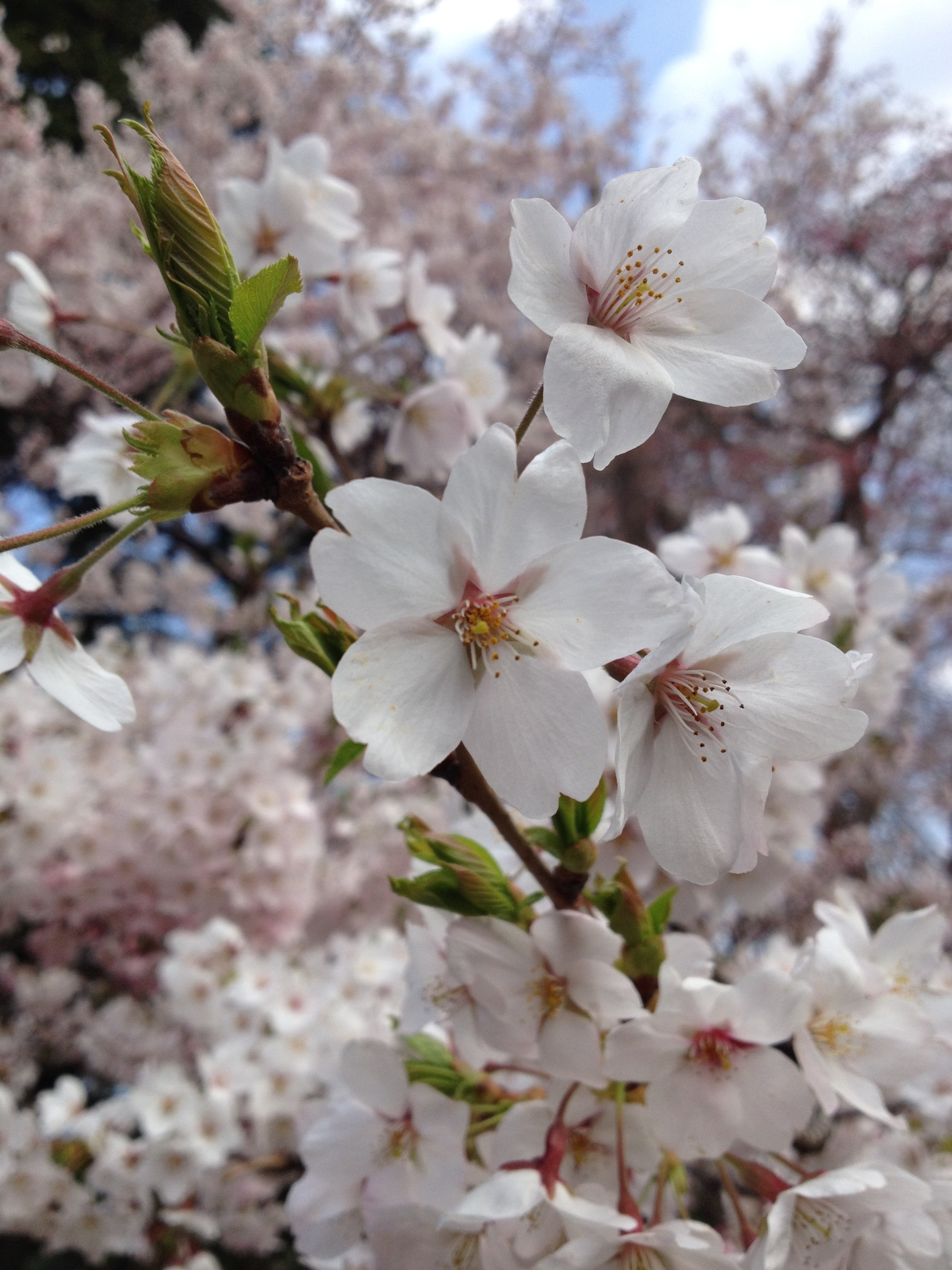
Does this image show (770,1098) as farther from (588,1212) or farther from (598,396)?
(598,396)

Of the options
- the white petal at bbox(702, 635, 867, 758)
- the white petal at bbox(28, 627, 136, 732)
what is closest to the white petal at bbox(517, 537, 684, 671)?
the white petal at bbox(702, 635, 867, 758)

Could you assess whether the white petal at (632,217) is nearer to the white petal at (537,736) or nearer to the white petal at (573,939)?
the white petal at (537,736)

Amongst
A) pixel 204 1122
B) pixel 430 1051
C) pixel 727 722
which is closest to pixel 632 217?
pixel 727 722

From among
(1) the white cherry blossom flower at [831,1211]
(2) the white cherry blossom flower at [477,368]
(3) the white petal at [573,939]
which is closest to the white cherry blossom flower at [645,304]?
(3) the white petal at [573,939]

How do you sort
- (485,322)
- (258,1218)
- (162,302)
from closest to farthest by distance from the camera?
(258,1218) → (162,302) → (485,322)

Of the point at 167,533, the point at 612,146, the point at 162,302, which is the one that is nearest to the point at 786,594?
the point at 162,302

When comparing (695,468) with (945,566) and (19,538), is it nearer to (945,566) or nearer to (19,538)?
(945,566)

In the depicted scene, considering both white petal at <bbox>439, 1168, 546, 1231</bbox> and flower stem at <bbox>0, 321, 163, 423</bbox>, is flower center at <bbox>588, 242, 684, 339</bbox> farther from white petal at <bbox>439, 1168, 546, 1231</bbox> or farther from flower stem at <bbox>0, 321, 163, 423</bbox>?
white petal at <bbox>439, 1168, 546, 1231</bbox>
